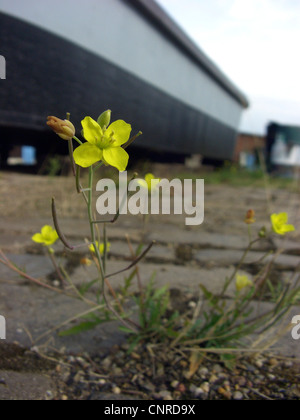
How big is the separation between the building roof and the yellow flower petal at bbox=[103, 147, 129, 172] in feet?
13.4

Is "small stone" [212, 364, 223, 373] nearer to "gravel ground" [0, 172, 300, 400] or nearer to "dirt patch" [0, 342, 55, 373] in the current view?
"gravel ground" [0, 172, 300, 400]

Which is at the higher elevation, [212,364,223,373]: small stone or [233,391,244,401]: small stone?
[212,364,223,373]: small stone

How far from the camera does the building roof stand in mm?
4266

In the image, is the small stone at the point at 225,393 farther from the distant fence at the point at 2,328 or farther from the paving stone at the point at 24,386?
the distant fence at the point at 2,328

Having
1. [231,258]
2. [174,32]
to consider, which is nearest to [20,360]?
[231,258]

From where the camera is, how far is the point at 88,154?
485 millimetres

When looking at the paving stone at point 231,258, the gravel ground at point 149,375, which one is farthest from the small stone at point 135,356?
the paving stone at point 231,258

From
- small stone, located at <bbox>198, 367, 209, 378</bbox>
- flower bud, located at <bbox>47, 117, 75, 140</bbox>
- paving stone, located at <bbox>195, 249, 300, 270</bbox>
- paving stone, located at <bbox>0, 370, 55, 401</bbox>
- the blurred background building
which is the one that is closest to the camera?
flower bud, located at <bbox>47, 117, 75, 140</bbox>

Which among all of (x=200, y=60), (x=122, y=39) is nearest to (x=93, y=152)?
(x=122, y=39)

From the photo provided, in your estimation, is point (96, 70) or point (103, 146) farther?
point (96, 70)

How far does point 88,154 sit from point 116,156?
37 mm

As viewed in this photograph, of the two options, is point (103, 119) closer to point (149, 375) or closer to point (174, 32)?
point (149, 375)

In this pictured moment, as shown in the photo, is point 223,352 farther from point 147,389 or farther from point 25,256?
point 25,256

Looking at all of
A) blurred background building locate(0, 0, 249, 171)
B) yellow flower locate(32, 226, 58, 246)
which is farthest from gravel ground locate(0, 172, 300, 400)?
blurred background building locate(0, 0, 249, 171)
